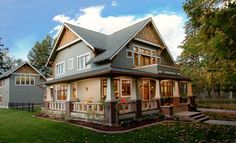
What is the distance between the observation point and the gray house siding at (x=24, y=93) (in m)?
34.6

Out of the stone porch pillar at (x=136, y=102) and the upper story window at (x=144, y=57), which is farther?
the upper story window at (x=144, y=57)

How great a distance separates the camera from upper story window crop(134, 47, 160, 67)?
20.7 metres

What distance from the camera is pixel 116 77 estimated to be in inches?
642

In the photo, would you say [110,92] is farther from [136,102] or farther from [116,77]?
[136,102]

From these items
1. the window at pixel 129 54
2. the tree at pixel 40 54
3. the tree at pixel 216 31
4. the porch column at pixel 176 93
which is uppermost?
the tree at pixel 40 54

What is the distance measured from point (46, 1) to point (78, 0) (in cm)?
253

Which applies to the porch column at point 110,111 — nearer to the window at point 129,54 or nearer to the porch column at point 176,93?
the window at point 129,54

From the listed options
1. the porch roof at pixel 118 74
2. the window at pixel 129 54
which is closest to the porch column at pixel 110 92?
the porch roof at pixel 118 74

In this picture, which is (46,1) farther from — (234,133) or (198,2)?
(234,133)

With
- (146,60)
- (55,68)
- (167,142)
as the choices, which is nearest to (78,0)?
(146,60)

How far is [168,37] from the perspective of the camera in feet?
109

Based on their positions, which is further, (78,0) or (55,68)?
(55,68)

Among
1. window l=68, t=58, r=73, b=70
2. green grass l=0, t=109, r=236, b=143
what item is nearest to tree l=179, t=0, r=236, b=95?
green grass l=0, t=109, r=236, b=143

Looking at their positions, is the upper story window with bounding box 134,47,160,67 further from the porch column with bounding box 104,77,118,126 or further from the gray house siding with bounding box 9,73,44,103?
the gray house siding with bounding box 9,73,44,103
